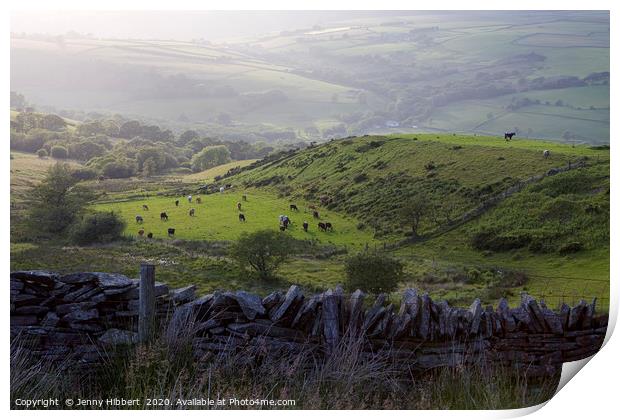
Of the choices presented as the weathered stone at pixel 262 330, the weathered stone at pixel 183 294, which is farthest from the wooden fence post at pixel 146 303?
the weathered stone at pixel 262 330

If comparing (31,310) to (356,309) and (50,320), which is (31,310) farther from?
(356,309)

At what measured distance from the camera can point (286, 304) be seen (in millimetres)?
6488

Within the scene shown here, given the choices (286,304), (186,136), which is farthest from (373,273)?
(186,136)

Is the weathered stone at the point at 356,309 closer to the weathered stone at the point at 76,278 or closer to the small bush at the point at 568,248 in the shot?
the small bush at the point at 568,248

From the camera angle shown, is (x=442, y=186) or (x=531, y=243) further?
(x=442, y=186)

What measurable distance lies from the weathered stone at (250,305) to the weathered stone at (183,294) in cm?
50

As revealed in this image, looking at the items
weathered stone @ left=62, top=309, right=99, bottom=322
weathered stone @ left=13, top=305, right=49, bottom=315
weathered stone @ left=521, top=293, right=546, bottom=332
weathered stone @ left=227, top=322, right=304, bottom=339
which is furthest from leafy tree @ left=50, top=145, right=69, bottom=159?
weathered stone @ left=521, top=293, right=546, bottom=332

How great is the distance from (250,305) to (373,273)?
4.32 feet

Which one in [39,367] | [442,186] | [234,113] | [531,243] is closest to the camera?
[39,367]

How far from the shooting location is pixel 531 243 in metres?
7.02

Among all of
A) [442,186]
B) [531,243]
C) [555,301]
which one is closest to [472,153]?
[442,186]

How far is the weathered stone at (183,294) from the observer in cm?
668

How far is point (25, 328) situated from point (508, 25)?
582 cm

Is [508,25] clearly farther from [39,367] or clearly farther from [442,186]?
[39,367]
